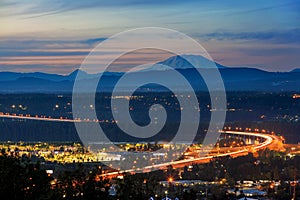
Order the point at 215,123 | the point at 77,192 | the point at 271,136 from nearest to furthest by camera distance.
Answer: the point at 77,192 → the point at 271,136 → the point at 215,123

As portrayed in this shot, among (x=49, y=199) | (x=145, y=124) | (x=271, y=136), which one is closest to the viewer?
(x=49, y=199)

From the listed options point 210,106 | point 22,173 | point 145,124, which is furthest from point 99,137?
point 22,173

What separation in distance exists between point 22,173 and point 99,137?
29700mm

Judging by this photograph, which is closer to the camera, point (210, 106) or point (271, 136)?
point (271, 136)

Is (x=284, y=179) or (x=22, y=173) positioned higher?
(x=22, y=173)

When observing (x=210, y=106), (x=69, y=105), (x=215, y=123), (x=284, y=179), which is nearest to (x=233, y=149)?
(x=284, y=179)

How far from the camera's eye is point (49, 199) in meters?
11.0

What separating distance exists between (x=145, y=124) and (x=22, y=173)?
110 ft

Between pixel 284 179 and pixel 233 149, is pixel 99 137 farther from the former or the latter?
pixel 284 179

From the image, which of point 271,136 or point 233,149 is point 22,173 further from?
point 271,136

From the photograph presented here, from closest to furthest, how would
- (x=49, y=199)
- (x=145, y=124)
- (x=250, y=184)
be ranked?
(x=49, y=199), (x=250, y=184), (x=145, y=124)

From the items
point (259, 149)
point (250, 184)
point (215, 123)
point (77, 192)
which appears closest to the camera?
point (77, 192)

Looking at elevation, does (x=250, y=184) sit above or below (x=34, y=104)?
below

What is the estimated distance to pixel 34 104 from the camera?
62.1m
